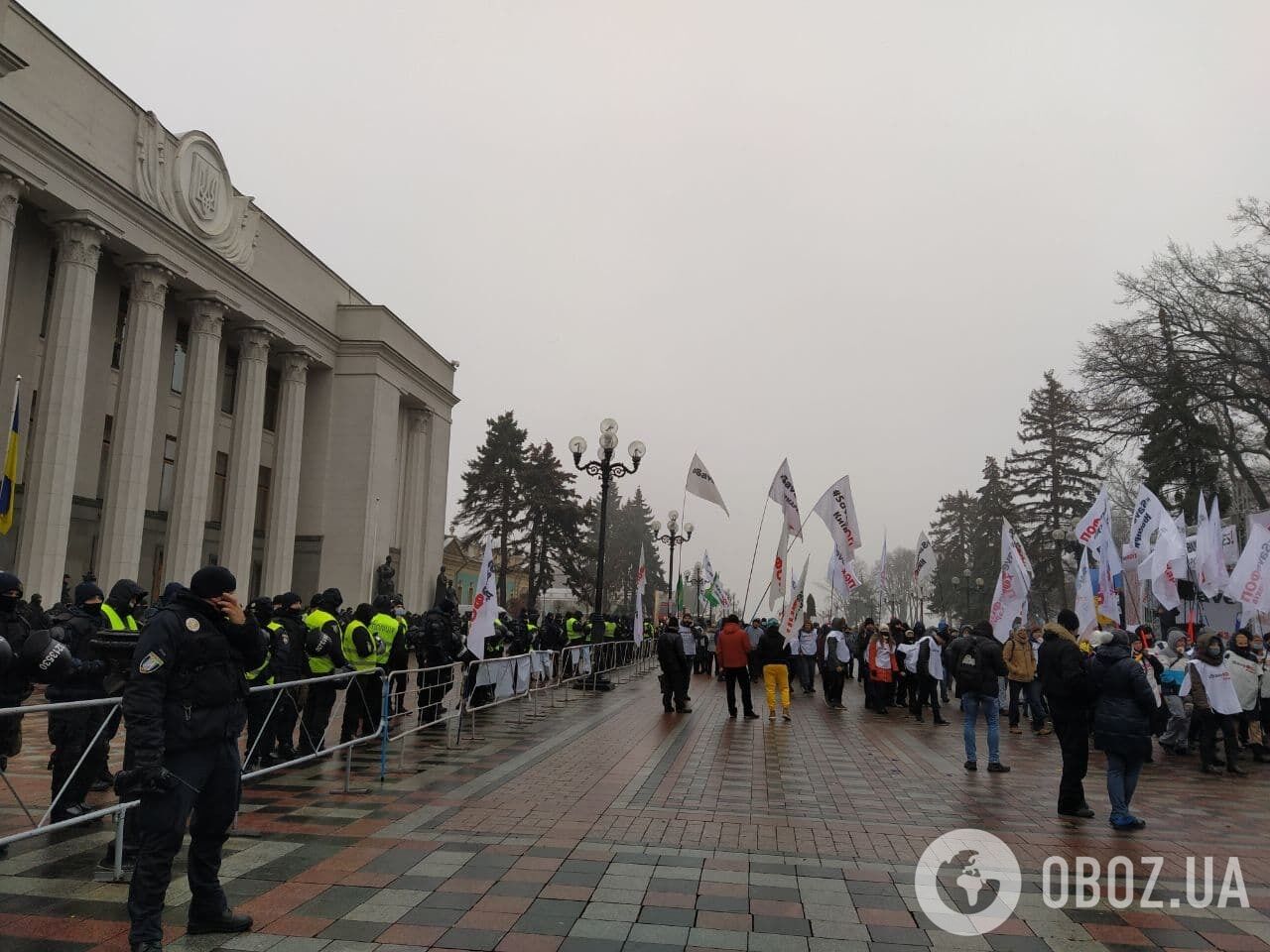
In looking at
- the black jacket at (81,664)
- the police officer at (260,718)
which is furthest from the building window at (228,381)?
the black jacket at (81,664)

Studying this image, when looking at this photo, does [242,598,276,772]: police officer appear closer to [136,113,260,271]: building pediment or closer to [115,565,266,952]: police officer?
[115,565,266,952]: police officer

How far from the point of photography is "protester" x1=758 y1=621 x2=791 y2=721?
15.0 metres

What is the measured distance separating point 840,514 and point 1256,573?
7327 millimetres

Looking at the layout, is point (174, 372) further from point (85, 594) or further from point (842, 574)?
point (85, 594)

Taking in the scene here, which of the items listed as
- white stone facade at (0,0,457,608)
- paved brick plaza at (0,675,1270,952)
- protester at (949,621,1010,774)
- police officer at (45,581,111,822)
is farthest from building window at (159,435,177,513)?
protester at (949,621,1010,774)

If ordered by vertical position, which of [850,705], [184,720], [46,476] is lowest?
[850,705]

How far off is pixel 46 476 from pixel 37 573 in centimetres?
264

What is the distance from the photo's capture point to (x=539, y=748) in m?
11.2

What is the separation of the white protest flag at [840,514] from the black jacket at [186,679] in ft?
45.8

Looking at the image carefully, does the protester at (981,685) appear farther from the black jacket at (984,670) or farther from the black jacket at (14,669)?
the black jacket at (14,669)

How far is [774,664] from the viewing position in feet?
50.1

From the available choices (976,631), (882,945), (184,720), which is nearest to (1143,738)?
(976,631)

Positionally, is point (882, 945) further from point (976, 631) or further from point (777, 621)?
point (777, 621)

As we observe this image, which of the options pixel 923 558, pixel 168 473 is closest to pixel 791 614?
pixel 923 558
